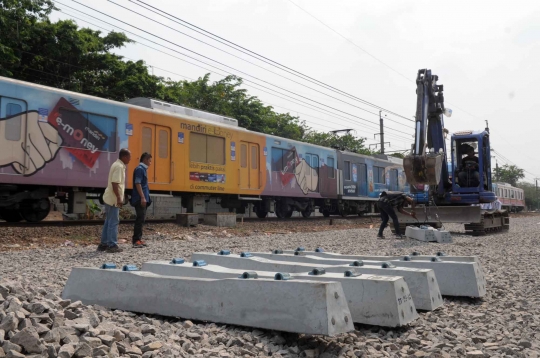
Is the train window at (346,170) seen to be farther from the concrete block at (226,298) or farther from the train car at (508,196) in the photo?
the concrete block at (226,298)

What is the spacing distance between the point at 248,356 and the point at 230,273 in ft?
3.03

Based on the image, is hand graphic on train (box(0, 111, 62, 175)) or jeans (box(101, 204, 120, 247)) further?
hand graphic on train (box(0, 111, 62, 175))

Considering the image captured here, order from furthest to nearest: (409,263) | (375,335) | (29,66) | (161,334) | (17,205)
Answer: (29,66) < (17,205) < (409,263) < (375,335) < (161,334)

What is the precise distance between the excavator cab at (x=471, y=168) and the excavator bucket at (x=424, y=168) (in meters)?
2.51

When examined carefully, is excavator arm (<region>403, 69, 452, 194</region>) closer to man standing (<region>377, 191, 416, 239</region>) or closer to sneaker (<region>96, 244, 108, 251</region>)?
man standing (<region>377, 191, 416, 239</region>)

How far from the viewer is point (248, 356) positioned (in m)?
2.45

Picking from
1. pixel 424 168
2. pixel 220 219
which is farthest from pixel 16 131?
pixel 424 168

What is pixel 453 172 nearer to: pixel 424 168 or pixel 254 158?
pixel 424 168

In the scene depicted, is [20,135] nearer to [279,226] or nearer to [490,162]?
[279,226]

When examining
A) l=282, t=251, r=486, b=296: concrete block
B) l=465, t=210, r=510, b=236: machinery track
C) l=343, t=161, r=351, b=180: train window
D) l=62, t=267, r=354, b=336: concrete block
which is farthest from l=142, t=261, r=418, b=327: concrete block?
l=343, t=161, r=351, b=180: train window

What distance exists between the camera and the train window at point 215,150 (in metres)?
14.4

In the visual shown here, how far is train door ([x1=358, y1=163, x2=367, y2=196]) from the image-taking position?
75.2 ft

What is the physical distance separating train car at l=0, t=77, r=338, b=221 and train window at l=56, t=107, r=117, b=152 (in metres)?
0.02

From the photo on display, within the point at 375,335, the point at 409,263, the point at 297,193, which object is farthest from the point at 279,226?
the point at 375,335
